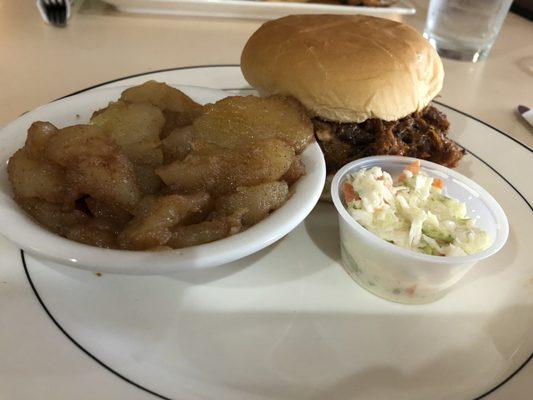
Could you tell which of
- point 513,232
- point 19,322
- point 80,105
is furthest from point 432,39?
point 19,322

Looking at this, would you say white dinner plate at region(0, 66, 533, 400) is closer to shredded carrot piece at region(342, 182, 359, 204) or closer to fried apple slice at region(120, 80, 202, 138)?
shredded carrot piece at region(342, 182, 359, 204)

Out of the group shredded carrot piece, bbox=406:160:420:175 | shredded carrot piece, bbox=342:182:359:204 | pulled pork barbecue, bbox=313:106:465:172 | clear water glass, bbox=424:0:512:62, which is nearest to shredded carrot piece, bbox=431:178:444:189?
shredded carrot piece, bbox=406:160:420:175

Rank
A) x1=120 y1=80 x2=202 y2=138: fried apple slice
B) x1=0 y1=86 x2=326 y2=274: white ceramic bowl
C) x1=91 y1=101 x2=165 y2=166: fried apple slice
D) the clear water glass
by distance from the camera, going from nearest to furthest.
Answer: x1=0 y1=86 x2=326 y2=274: white ceramic bowl < x1=91 y1=101 x2=165 y2=166: fried apple slice < x1=120 y1=80 x2=202 y2=138: fried apple slice < the clear water glass

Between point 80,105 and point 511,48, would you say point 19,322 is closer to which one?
point 80,105

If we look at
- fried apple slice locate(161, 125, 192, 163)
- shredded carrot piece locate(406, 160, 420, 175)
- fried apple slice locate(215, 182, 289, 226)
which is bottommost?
shredded carrot piece locate(406, 160, 420, 175)

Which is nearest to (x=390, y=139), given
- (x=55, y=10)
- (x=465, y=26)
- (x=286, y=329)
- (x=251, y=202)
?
(x=251, y=202)

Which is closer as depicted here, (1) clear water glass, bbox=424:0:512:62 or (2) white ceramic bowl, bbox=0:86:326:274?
(2) white ceramic bowl, bbox=0:86:326:274
